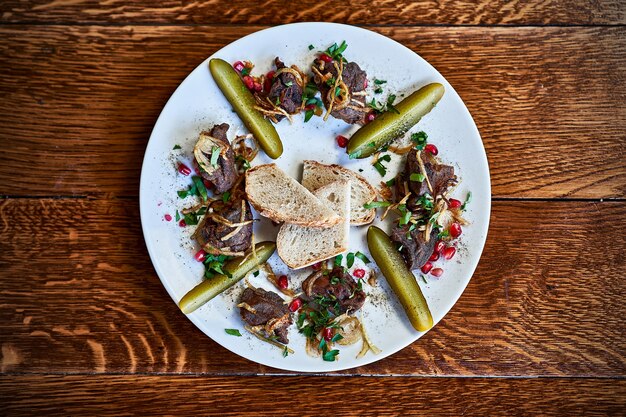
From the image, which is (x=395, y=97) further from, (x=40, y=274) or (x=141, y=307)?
(x=40, y=274)

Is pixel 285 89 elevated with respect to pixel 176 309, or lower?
elevated

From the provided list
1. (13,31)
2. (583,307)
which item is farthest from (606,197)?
(13,31)

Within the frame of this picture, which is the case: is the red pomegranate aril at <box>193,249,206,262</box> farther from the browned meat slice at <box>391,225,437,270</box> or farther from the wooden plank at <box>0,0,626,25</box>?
the wooden plank at <box>0,0,626,25</box>

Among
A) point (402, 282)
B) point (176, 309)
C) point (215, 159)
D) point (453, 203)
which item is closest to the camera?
point (215, 159)

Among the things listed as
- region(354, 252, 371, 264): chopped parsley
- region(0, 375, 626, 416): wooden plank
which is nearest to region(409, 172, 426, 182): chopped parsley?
region(354, 252, 371, 264): chopped parsley

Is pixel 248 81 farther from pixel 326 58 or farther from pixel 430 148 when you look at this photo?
pixel 430 148

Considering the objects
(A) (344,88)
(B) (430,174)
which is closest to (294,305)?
(B) (430,174)

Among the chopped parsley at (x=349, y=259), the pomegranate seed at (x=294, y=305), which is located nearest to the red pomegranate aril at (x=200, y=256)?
the pomegranate seed at (x=294, y=305)
